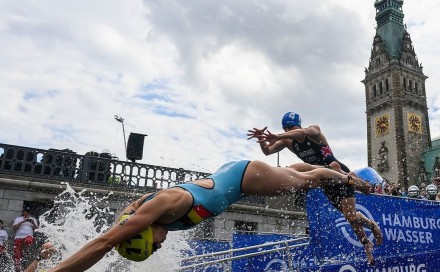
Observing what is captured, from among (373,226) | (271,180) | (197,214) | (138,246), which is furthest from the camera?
(373,226)

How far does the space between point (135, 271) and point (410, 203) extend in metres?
4.57

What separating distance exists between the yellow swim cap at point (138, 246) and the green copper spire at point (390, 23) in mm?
97042

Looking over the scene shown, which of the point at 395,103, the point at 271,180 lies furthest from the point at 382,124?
the point at 271,180

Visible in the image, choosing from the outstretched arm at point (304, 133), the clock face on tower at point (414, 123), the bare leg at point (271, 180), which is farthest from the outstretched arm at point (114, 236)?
the clock face on tower at point (414, 123)

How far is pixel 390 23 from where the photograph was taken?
95500 mm

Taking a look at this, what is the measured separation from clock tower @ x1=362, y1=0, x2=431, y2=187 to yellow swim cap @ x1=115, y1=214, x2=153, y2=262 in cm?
7946

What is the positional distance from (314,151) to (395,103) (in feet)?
274

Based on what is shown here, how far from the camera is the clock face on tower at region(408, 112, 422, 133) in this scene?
3246 inches

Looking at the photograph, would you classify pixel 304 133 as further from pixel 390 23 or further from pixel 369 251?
pixel 390 23

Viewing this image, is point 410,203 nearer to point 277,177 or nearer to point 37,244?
point 277,177

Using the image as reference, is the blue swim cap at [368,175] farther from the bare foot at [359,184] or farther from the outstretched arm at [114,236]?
the outstretched arm at [114,236]

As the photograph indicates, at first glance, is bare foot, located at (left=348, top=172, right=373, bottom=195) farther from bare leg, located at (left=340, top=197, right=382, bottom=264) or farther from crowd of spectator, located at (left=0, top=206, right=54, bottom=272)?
crowd of spectator, located at (left=0, top=206, right=54, bottom=272)

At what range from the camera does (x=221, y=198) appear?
177 inches

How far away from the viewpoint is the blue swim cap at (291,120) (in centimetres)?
679
